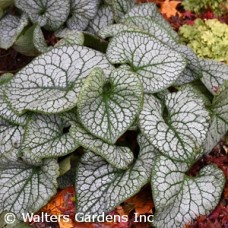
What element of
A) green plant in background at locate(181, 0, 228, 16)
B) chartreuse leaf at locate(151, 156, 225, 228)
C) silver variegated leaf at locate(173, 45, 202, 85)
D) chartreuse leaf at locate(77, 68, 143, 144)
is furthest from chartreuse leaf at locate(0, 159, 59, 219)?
green plant in background at locate(181, 0, 228, 16)

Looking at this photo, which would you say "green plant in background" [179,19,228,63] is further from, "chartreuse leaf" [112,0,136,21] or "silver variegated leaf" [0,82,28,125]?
"silver variegated leaf" [0,82,28,125]

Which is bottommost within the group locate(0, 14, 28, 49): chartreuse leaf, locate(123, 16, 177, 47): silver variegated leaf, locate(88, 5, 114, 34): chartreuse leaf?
locate(0, 14, 28, 49): chartreuse leaf

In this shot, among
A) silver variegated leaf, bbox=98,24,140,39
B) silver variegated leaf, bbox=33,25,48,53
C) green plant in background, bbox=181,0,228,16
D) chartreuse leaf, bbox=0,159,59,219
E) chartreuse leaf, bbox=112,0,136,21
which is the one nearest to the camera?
chartreuse leaf, bbox=0,159,59,219

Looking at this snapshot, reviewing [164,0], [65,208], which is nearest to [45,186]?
[65,208]

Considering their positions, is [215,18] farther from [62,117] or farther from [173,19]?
[62,117]

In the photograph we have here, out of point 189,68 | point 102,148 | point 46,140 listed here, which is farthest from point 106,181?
point 189,68
